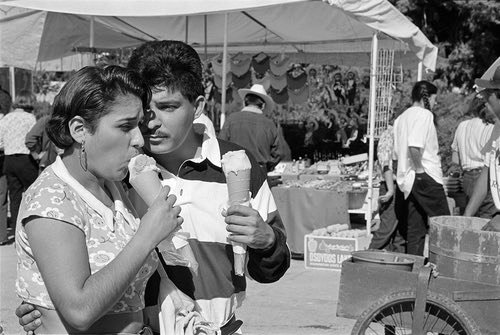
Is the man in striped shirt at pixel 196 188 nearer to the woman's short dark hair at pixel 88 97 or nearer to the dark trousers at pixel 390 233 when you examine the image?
the woman's short dark hair at pixel 88 97

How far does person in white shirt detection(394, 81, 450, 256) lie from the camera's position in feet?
23.4

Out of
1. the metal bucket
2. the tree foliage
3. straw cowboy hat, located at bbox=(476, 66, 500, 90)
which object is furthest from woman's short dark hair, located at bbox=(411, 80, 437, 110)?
the tree foliage

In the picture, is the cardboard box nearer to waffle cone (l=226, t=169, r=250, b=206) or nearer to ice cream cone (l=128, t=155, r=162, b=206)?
waffle cone (l=226, t=169, r=250, b=206)

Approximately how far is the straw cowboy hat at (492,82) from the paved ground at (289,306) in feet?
7.20

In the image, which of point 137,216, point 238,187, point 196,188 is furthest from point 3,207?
point 238,187

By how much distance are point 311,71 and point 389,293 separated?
948cm

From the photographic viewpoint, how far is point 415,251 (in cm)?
746

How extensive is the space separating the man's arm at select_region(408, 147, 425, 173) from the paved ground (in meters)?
1.40

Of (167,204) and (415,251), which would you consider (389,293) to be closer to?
(167,204)

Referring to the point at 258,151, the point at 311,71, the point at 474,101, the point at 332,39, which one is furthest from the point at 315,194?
the point at 311,71

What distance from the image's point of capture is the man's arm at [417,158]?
7.14 meters

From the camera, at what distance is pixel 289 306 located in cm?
646

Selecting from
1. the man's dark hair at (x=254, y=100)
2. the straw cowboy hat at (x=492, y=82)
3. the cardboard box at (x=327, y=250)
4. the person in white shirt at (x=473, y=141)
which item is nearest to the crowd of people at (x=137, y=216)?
the straw cowboy hat at (x=492, y=82)

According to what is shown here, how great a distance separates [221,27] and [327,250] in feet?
18.9
